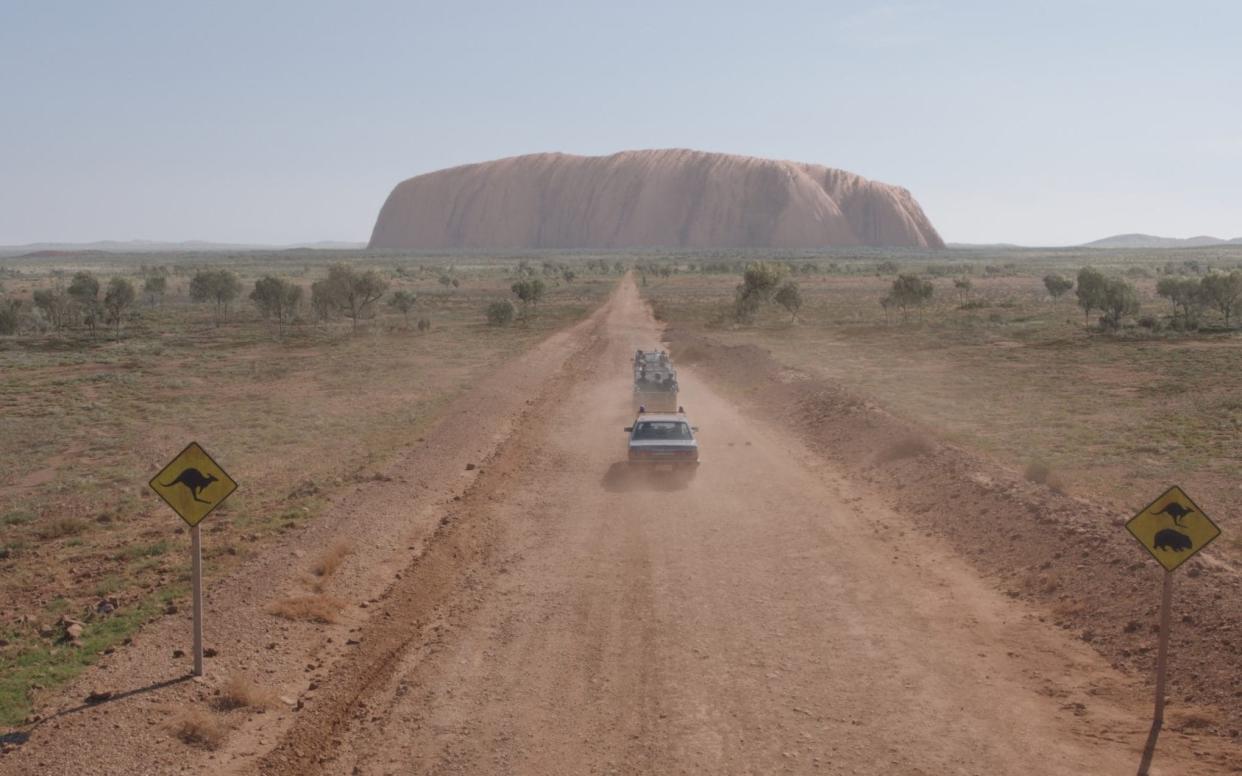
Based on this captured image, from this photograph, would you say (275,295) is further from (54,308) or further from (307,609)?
(307,609)

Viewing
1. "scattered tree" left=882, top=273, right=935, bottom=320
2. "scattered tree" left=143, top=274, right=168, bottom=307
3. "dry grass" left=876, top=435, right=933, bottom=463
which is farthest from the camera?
"scattered tree" left=143, top=274, right=168, bottom=307

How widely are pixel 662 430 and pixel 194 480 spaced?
37.5ft

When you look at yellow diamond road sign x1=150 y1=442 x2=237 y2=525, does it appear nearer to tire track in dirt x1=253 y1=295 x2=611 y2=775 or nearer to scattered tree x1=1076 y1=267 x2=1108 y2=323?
tire track in dirt x1=253 y1=295 x2=611 y2=775

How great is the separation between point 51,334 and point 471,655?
54.9 m

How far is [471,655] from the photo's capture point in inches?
422

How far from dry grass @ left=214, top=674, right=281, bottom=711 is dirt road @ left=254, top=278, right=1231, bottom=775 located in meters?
0.43

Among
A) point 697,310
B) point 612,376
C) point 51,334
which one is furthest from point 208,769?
point 697,310

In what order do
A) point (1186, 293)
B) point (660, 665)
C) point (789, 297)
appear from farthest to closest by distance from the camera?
point (789, 297), point (1186, 293), point (660, 665)

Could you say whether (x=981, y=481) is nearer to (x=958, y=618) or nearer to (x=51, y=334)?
(x=958, y=618)

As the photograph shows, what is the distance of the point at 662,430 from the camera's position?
20.2 m

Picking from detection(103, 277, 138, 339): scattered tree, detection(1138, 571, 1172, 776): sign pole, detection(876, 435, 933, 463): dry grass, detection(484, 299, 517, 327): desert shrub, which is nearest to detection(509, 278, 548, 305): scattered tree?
detection(484, 299, 517, 327): desert shrub

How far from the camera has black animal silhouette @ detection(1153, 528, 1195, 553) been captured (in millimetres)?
8766

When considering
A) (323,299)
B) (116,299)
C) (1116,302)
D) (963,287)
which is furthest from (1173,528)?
(963,287)

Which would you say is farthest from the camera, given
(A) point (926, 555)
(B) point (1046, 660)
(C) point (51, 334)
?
(C) point (51, 334)
